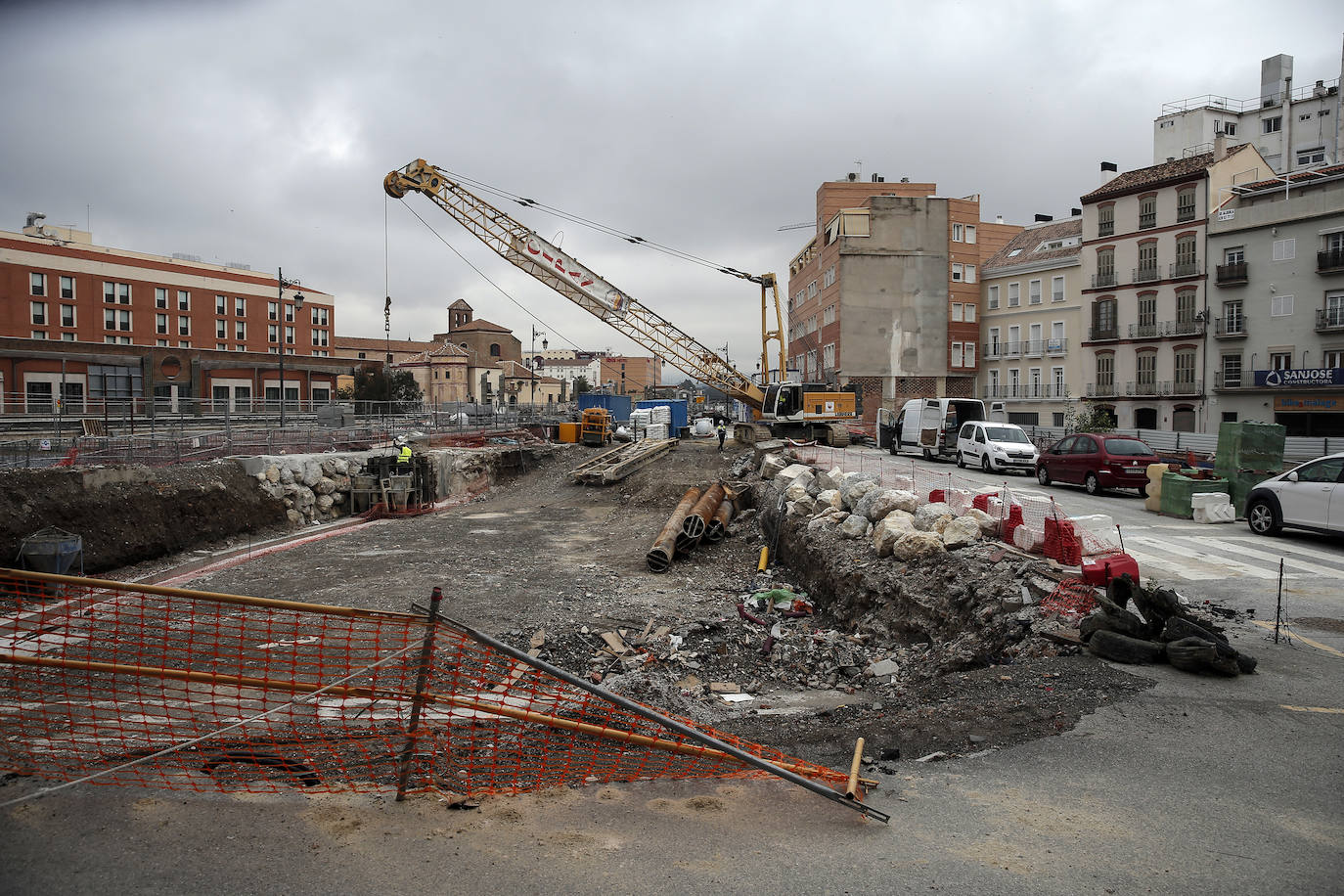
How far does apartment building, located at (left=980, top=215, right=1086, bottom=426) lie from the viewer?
45.7m

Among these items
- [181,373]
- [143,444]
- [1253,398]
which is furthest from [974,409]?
Answer: [181,373]

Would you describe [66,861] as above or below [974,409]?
below

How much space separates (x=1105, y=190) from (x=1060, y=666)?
44.4m

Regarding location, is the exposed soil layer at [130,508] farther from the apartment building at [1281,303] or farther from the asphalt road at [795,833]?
the apartment building at [1281,303]

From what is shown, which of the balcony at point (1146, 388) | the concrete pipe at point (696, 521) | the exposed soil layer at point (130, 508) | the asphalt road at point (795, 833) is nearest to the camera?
the asphalt road at point (795, 833)

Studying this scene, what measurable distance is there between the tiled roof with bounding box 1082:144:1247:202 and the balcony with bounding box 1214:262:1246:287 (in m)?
5.03

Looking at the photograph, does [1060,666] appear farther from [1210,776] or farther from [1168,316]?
[1168,316]

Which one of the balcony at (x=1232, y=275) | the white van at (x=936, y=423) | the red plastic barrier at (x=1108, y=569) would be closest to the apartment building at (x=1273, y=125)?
the balcony at (x=1232, y=275)

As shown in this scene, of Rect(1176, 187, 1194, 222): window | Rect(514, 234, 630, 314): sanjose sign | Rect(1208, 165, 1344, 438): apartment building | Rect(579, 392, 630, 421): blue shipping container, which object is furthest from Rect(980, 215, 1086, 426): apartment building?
Rect(514, 234, 630, 314): sanjose sign

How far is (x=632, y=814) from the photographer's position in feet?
12.8

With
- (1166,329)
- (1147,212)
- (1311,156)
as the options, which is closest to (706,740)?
(1166,329)

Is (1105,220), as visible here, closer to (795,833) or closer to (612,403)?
(612,403)

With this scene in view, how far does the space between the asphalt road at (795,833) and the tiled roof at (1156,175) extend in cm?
4321

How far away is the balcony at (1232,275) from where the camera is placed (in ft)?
119
